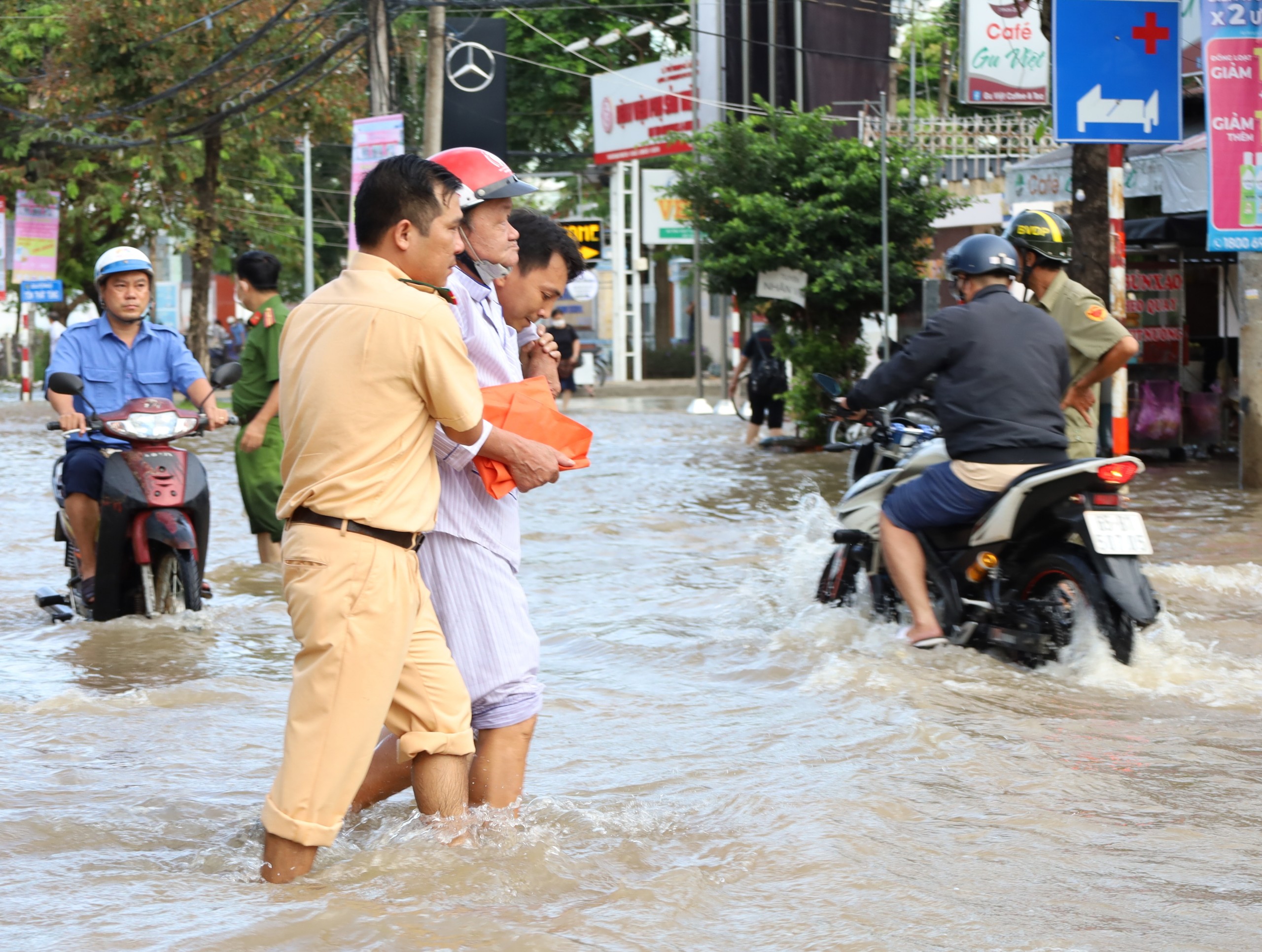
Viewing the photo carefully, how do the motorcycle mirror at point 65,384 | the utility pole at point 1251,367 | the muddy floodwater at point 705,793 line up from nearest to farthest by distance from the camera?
the muddy floodwater at point 705,793 < the motorcycle mirror at point 65,384 < the utility pole at point 1251,367

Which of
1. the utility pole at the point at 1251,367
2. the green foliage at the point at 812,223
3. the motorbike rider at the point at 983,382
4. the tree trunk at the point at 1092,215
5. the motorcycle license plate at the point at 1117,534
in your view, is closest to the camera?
the motorcycle license plate at the point at 1117,534

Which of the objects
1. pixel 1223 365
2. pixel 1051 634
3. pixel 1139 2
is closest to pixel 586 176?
pixel 1223 365

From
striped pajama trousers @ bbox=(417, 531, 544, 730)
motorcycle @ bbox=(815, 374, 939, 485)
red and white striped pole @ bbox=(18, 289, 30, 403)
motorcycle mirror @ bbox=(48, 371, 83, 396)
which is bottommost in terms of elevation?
striped pajama trousers @ bbox=(417, 531, 544, 730)

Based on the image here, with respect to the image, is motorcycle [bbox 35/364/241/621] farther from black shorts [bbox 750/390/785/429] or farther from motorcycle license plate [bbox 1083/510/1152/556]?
black shorts [bbox 750/390/785/429]

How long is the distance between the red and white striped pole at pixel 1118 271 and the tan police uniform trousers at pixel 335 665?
6843mm

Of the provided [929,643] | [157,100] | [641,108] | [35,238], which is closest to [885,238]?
[929,643]

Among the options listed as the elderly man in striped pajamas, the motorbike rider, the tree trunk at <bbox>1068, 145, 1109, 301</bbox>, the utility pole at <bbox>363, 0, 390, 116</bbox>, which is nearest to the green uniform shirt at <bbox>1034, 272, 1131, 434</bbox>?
the motorbike rider

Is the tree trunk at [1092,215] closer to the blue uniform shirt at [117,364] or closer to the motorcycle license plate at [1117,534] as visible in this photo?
the motorcycle license plate at [1117,534]

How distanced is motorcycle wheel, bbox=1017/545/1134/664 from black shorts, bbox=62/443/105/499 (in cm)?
415

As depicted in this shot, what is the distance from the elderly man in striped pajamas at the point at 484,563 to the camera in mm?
3672

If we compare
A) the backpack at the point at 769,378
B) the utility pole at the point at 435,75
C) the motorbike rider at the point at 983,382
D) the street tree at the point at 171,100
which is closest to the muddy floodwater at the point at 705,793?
the motorbike rider at the point at 983,382

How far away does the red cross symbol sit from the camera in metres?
9.20

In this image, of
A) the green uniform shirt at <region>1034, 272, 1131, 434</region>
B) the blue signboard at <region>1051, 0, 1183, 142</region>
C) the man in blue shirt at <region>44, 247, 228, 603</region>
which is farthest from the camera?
the blue signboard at <region>1051, 0, 1183, 142</region>

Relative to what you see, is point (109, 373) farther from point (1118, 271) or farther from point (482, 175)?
point (1118, 271)
